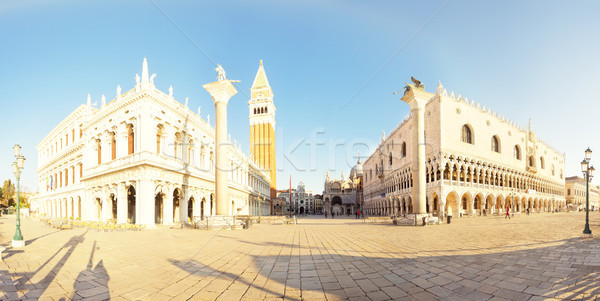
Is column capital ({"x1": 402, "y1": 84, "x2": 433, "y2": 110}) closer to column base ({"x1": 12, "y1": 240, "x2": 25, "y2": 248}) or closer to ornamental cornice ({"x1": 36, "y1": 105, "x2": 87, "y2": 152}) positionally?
Answer: column base ({"x1": 12, "y1": 240, "x2": 25, "y2": 248})

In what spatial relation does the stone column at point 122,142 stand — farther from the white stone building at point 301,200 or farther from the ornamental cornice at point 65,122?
the white stone building at point 301,200

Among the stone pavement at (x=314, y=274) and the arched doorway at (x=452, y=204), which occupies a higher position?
the stone pavement at (x=314, y=274)

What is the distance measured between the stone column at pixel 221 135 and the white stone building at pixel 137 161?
5.74 m

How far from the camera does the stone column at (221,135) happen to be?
22.0m

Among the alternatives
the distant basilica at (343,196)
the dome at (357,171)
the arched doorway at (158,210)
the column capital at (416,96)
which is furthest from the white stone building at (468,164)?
the dome at (357,171)

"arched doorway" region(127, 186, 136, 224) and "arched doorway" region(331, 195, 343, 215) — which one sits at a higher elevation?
"arched doorway" region(127, 186, 136, 224)

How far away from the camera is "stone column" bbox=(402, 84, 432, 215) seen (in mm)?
23023

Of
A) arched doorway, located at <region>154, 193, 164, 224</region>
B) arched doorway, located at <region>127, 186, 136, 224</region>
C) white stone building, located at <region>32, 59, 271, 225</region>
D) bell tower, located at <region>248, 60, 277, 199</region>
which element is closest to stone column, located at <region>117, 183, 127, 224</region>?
white stone building, located at <region>32, 59, 271, 225</region>

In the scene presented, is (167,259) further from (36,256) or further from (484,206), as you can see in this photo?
(484,206)

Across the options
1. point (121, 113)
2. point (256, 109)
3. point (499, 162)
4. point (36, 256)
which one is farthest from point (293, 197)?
point (36, 256)

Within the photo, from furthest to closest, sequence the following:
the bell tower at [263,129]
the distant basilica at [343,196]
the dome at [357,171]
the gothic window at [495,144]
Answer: the dome at [357,171], the distant basilica at [343,196], the bell tower at [263,129], the gothic window at [495,144]

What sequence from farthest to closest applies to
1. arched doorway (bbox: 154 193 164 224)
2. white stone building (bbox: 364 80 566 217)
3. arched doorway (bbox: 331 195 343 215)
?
1. arched doorway (bbox: 331 195 343 215)
2. white stone building (bbox: 364 80 566 217)
3. arched doorway (bbox: 154 193 164 224)

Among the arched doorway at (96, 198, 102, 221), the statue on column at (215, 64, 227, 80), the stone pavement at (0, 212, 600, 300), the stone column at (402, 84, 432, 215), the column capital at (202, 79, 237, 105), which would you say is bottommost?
the arched doorway at (96, 198, 102, 221)

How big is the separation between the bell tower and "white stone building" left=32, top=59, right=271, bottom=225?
135 ft
